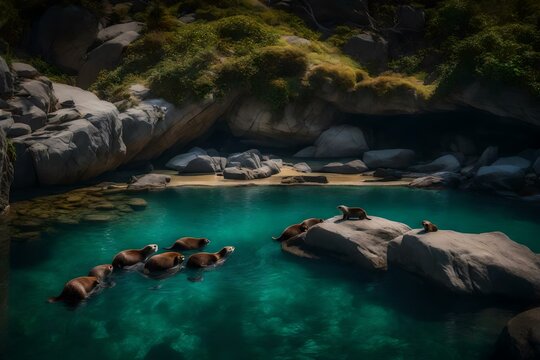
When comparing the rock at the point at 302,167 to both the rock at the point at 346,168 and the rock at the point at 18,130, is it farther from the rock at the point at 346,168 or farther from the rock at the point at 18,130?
the rock at the point at 18,130

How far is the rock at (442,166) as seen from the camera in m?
24.8

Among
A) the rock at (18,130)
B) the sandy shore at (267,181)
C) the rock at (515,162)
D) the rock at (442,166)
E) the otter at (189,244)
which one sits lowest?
the sandy shore at (267,181)

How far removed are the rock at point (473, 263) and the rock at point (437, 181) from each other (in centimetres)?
1043

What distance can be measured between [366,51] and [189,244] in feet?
88.9

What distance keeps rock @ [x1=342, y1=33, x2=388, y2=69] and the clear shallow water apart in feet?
73.8

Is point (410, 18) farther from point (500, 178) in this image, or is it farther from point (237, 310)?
point (237, 310)

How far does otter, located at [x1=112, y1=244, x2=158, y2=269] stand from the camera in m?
12.5

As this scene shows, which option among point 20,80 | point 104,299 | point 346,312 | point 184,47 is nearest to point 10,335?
point 104,299

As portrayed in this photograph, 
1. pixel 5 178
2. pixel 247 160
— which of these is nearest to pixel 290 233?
pixel 5 178

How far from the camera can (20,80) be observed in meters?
21.3

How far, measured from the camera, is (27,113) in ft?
65.3

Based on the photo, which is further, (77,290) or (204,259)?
(204,259)

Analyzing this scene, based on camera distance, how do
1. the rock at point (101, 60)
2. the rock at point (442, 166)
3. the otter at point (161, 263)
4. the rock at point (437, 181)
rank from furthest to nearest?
the rock at point (101, 60) → the rock at point (442, 166) → the rock at point (437, 181) → the otter at point (161, 263)

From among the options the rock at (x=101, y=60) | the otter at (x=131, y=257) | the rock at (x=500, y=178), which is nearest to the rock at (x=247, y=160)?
the rock at (x=500, y=178)
